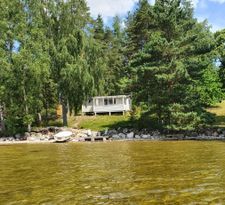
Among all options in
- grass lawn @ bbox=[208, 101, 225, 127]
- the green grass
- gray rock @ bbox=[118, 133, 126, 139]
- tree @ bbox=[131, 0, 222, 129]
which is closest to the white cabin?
the green grass

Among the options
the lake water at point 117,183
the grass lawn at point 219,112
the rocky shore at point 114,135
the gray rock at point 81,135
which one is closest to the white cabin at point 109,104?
the grass lawn at point 219,112

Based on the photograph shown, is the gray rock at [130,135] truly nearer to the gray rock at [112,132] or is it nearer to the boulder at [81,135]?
the gray rock at [112,132]

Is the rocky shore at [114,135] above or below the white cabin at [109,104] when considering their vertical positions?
below

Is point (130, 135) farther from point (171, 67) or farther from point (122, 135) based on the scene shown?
point (171, 67)

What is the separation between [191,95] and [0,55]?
68.7ft

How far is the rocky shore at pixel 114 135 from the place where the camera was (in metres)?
39.8

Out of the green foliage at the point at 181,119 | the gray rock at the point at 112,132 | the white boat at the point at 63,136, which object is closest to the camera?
the green foliage at the point at 181,119

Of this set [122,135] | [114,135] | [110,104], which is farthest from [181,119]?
[110,104]

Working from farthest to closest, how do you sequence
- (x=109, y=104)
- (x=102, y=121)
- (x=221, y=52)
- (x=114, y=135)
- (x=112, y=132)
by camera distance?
(x=109, y=104) < (x=102, y=121) < (x=112, y=132) < (x=114, y=135) < (x=221, y=52)

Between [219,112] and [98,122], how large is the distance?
16.2 m

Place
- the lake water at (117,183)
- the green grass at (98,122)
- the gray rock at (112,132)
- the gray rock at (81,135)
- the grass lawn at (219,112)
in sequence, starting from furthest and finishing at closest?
the green grass at (98,122) < the grass lawn at (219,112) < the gray rock at (112,132) < the gray rock at (81,135) < the lake water at (117,183)

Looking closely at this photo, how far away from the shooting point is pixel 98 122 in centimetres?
5319

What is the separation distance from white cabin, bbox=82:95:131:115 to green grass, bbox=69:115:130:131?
421 cm

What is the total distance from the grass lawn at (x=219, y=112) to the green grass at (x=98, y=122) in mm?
10319
